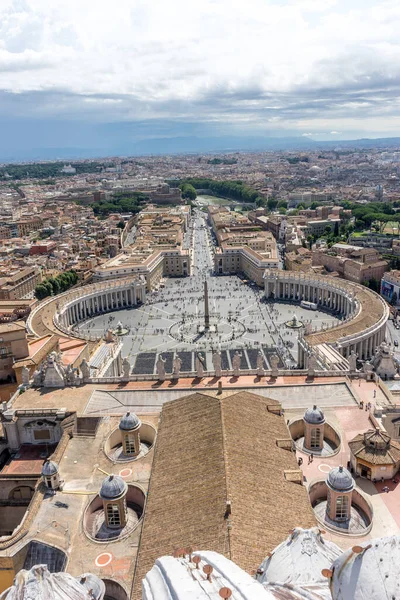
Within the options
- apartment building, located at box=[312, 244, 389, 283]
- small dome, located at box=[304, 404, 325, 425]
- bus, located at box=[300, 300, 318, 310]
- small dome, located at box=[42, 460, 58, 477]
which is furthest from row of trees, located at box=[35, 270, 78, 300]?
small dome, located at box=[304, 404, 325, 425]

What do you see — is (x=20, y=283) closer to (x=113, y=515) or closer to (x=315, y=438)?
(x=113, y=515)

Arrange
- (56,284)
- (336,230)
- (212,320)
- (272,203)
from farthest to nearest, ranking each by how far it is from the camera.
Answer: (272,203) < (336,230) < (56,284) < (212,320)

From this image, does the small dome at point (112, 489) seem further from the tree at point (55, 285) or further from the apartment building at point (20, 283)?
the tree at point (55, 285)

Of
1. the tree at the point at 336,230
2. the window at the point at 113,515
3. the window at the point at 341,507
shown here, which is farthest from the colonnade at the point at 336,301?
the tree at the point at 336,230

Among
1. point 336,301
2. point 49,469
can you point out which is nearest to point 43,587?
point 49,469

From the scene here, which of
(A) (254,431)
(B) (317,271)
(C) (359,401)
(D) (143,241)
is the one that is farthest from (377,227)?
(A) (254,431)

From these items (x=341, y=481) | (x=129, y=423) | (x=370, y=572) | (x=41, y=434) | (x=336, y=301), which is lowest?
(x=336, y=301)

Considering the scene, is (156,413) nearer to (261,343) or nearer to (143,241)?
(261,343)

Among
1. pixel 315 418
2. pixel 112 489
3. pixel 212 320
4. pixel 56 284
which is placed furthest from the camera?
pixel 56 284
